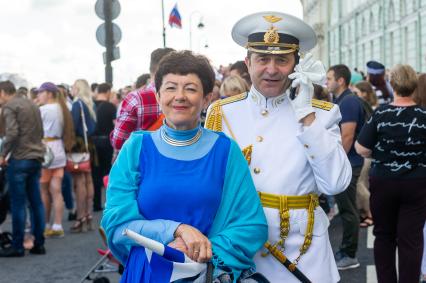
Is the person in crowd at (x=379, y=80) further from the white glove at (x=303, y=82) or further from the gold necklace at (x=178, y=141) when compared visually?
the gold necklace at (x=178, y=141)

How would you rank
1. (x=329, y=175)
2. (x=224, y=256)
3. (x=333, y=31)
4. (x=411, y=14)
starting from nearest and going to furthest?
(x=224, y=256), (x=329, y=175), (x=411, y=14), (x=333, y=31)

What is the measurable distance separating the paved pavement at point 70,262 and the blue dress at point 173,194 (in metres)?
3.96

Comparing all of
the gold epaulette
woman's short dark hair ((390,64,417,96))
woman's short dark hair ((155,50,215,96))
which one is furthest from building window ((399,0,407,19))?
woman's short dark hair ((155,50,215,96))

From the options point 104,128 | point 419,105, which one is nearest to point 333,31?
point 104,128

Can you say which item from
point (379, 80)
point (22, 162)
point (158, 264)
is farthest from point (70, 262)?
point (379, 80)

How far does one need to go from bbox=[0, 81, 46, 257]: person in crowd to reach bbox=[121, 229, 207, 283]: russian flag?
5.16m

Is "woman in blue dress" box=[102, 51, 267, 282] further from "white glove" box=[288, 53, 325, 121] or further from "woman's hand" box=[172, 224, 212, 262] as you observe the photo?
"white glove" box=[288, 53, 325, 121]

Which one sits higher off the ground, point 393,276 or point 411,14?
point 411,14

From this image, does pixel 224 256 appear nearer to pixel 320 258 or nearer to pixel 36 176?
pixel 320 258

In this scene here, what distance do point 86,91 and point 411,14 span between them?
24638 mm

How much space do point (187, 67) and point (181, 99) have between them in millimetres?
127

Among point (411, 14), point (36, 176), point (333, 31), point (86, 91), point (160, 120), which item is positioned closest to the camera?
point (160, 120)

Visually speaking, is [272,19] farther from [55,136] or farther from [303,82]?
[55,136]

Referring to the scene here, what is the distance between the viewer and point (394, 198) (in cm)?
545
